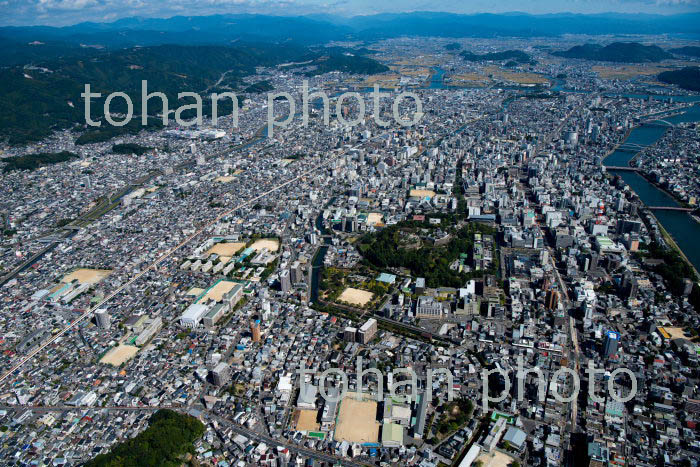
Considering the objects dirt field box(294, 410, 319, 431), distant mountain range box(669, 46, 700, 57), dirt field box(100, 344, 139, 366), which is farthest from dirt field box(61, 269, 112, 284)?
distant mountain range box(669, 46, 700, 57)

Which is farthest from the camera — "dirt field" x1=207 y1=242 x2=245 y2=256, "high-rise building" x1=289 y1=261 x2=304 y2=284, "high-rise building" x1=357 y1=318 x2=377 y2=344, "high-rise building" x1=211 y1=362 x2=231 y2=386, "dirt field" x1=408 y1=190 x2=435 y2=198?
"dirt field" x1=408 y1=190 x2=435 y2=198

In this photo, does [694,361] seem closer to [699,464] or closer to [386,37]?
[699,464]

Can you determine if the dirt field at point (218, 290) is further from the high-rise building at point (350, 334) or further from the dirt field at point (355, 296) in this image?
the high-rise building at point (350, 334)

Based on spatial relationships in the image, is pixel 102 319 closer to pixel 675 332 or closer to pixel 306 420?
pixel 306 420

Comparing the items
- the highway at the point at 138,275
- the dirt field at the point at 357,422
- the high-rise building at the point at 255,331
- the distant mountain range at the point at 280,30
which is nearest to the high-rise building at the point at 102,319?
the highway at the point at 138,275

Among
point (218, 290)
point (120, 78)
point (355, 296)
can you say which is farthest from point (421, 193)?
point (120, 78)

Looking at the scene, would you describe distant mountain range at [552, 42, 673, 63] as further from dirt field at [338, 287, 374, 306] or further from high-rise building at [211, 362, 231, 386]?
high-rise building at [211, 362, 231, 386]
